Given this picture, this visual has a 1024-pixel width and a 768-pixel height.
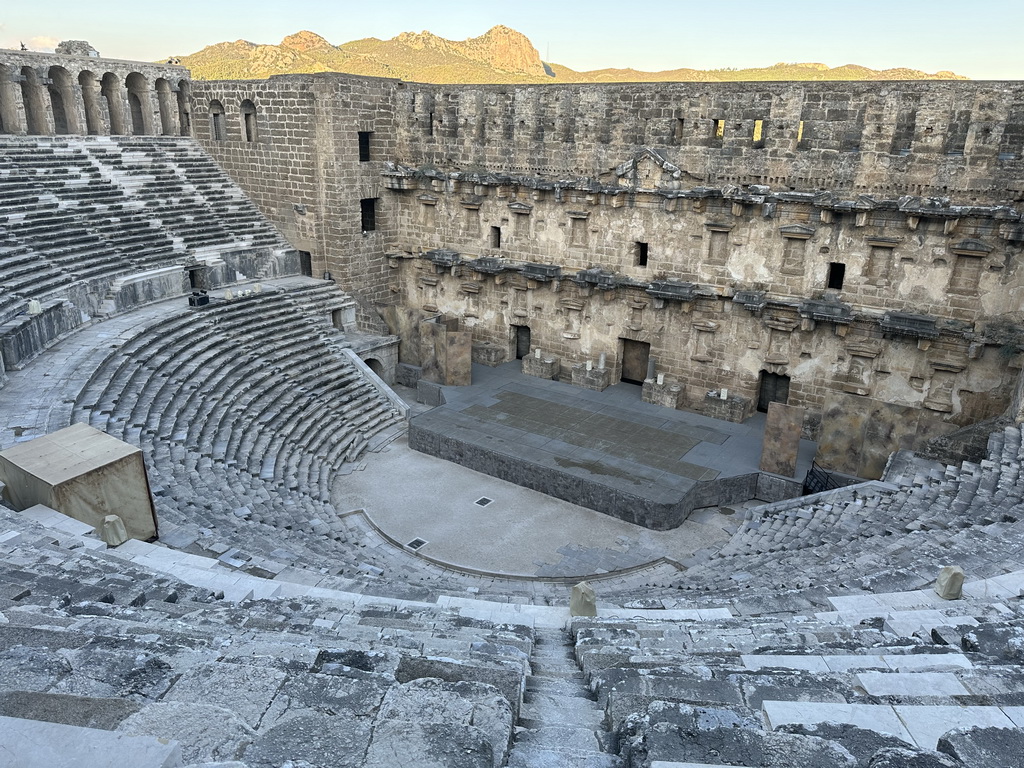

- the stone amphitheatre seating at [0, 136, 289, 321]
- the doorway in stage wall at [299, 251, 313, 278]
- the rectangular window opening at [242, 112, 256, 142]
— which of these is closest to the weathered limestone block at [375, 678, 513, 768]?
the stone amphitheatre seating at [0, 136, 289, 321]

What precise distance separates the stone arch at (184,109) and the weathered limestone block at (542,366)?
13.5 metres

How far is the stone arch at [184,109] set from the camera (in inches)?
892

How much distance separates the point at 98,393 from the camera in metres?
12.0

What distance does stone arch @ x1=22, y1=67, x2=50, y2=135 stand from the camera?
19.7 metres

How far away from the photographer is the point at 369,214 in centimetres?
2117

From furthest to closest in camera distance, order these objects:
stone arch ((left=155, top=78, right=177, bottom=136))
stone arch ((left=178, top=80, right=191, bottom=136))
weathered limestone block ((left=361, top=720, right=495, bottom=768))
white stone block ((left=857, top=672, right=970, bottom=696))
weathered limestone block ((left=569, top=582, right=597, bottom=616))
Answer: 1. stone arch ((left=178, top=80, right=191, bottom=136))
2. stone arch ((left=155, top=78, right=177, bottom=136))
3. weathered limestone block ((left=569, top=582, right=597, bottom=616))
4. white stone block ((left=857, top=672, right=970, bottom=696))
5. weathered limestone block ((left=361, top=720, right=495, bottom=768))

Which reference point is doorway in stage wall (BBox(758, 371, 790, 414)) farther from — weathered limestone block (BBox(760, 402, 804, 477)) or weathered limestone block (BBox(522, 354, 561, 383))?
weathered limestone block (BBox(522, 354, 561, 383))

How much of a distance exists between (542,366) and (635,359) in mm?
2529

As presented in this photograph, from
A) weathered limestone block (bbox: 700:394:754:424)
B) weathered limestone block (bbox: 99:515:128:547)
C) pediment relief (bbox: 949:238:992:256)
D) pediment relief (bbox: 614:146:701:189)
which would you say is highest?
pediment relief (bbox: 614:146:701:189)

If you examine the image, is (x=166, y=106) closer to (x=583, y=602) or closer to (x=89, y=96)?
(x=89, y=96)

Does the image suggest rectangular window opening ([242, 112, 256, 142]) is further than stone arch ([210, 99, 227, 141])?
Answer: No

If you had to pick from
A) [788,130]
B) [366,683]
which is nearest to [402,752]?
[366,683]

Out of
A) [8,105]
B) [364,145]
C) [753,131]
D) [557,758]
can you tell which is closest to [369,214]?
[364,145]

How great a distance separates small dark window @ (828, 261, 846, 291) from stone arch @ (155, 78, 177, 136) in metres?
19.8
